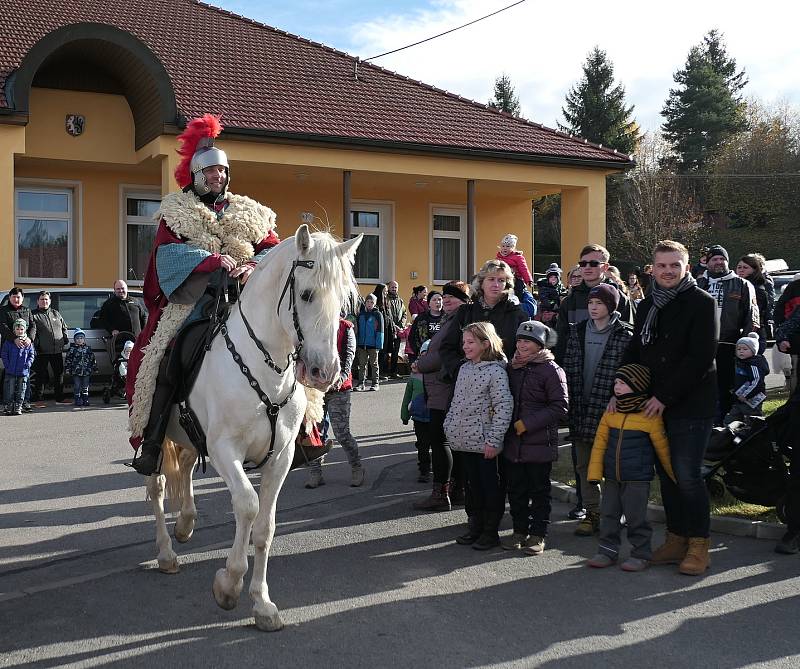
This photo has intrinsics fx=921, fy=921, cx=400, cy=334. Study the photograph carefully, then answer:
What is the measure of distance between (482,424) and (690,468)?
5.18ft

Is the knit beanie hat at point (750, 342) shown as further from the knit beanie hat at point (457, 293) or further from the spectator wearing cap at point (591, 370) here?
the knit beanie hat at point (457, 293)

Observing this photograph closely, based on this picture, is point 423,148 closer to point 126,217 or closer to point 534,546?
point 126,217

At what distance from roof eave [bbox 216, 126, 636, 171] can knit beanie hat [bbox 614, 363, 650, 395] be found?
14.9 metres

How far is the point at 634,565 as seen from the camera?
642 cm

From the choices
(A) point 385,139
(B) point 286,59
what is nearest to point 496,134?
(A) point 385,139

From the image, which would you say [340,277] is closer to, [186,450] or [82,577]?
[186,450]

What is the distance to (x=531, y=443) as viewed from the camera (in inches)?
277

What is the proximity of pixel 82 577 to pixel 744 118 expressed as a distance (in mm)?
65005

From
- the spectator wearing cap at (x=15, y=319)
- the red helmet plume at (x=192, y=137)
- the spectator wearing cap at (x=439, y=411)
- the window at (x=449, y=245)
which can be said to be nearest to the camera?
the red helmet plume at (x=192, y=137)

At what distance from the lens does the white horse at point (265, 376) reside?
196 inches

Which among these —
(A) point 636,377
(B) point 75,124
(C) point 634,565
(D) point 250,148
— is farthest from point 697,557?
(B) point 75,124

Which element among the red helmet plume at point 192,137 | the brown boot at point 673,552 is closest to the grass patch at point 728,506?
the brown boot at point 673,552

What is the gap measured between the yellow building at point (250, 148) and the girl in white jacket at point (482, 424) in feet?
45.4

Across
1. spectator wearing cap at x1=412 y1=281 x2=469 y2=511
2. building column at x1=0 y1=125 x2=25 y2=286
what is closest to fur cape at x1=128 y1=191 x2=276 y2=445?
spectator wearing cap at x1=412 y1=281 x2=469 y2=511
